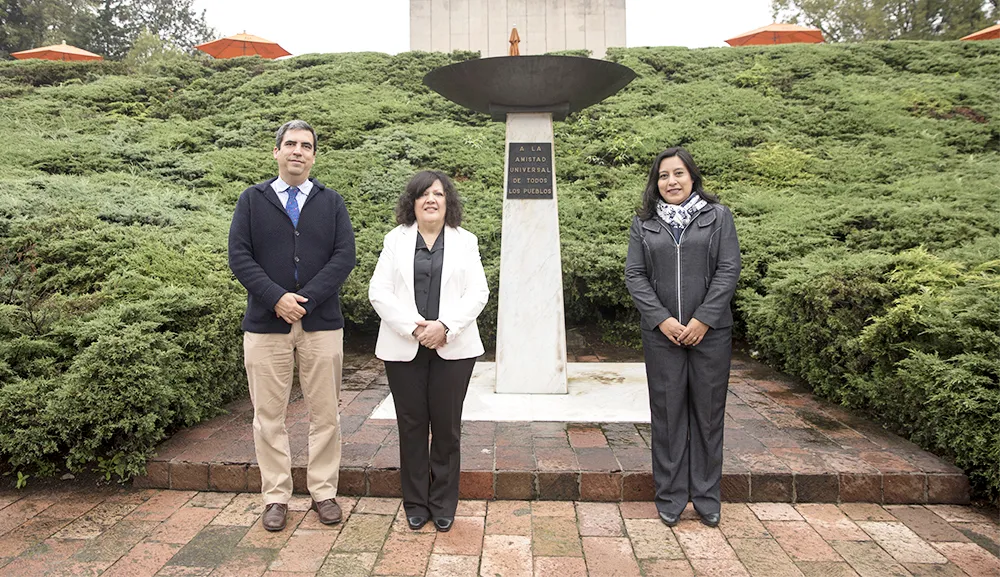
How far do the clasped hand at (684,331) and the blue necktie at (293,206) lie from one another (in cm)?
170

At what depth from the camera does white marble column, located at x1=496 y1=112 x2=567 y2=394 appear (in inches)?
175

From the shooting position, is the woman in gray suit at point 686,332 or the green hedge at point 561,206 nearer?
the woman in gray suit at point 686,332

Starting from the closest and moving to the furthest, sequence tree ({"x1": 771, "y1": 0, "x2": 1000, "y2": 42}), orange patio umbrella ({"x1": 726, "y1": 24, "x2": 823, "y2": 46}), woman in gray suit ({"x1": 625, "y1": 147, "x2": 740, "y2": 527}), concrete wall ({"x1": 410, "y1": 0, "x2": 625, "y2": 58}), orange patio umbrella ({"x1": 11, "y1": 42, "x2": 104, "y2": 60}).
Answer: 1. woman in gray suit ({"x1": 625, "y1": 147, "x2": 740, "y2": 527})
2. concrete wall ({"x1": 410, "y1": 0, "x2": 625, "y2": 58})
3. orange patio umbrella ({"x1": 726, "y1": 24, "x2": 823, "y2": 46})
4. orange patio umbrella ({"x1": 11, "y1": 42, "x2": 104, "y2": 60})
5. tree ({"x1": 771, "y1": 0, "x2": 1000, "y2": 42})

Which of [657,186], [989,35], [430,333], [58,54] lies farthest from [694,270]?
Answer: [58,54]

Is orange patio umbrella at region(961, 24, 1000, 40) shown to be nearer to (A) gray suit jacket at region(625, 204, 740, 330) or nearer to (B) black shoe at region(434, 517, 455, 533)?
(A) gray suit jacket at region(625, 204, 740, 330)

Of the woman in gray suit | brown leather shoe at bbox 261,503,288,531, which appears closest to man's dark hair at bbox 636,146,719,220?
the woman in gray suit

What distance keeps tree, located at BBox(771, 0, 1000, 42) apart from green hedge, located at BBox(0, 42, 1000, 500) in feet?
25.8

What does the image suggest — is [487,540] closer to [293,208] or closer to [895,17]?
[293,208]

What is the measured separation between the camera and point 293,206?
9.37 feet

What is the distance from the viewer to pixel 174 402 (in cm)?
346

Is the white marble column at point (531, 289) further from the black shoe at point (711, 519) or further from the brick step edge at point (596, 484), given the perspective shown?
the black shoe at point (711, 519)

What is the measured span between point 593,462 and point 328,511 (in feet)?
4.29

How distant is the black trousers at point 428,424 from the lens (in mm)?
2783

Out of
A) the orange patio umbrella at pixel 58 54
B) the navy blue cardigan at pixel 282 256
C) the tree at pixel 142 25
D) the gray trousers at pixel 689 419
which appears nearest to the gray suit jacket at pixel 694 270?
the gray trousers at pixel 689 419
